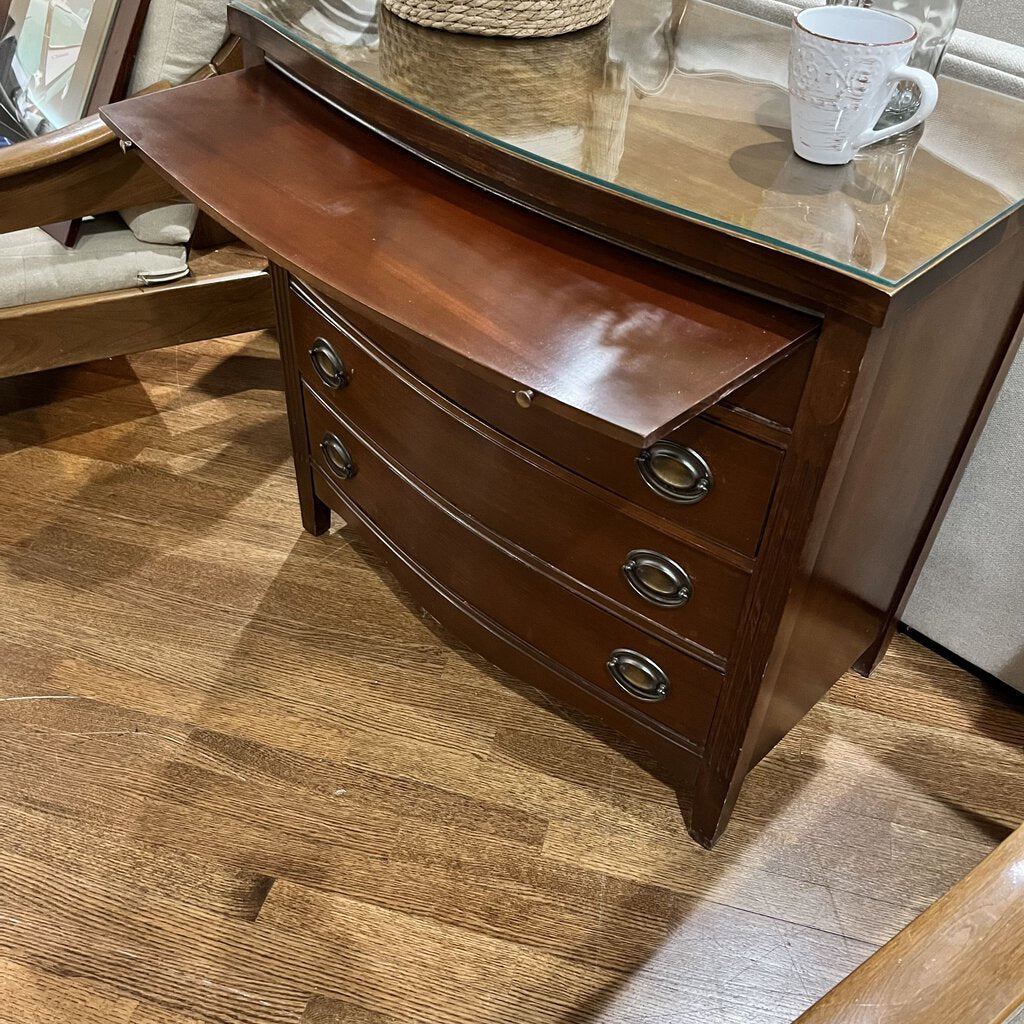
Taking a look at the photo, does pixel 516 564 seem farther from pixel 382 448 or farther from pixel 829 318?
pixel 829 318

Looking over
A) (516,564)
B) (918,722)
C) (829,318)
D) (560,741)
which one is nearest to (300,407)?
(516,564)

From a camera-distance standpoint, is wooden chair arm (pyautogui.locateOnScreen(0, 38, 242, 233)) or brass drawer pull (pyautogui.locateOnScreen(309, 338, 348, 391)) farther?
wooden chair arm (pyautogui.locateOnScreen(0, 38, 242, 233))

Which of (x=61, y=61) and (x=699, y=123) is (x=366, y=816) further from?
(x=61, y=61)

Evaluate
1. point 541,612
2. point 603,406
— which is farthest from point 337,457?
point 603,406

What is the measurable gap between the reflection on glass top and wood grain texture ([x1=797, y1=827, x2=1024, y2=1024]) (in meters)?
0.43

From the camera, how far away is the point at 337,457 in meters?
1.39

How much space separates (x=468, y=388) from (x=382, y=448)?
0.25 m

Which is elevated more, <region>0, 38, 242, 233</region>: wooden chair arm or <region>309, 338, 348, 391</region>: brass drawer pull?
<region>0, 38, 242, 233</region>: wooden chair arm

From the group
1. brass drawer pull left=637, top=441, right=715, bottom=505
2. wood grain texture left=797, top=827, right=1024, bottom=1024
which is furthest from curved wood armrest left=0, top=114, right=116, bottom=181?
wood grain texture left=797, top=827, right=1024, bottom=1024

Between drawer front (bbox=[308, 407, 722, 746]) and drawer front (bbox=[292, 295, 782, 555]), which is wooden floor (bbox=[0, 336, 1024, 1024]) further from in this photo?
drawer front (bbox=[292, 295, 782, 555])

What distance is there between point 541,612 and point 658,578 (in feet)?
0.63

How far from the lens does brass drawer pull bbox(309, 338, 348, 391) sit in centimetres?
124

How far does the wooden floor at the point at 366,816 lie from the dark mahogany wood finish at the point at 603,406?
135mm

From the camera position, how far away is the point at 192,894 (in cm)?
118
